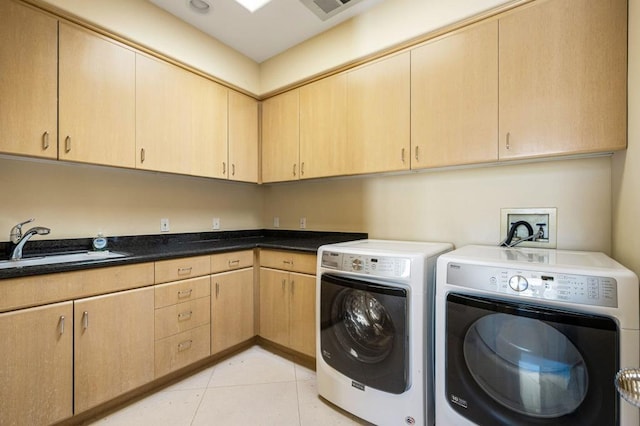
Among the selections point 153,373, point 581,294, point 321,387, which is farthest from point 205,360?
point 581,294

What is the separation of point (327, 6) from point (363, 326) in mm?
2120

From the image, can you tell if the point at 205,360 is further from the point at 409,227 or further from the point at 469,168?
the point at 469,168

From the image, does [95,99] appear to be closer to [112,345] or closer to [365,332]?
[112,345]

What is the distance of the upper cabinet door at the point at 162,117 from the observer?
200 centimetres

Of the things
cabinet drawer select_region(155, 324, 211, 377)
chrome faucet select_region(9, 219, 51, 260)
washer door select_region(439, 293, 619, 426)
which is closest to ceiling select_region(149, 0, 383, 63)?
chrome faucet select_region(9, 219, 51, 260)

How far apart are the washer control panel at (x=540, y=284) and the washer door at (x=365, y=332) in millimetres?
320

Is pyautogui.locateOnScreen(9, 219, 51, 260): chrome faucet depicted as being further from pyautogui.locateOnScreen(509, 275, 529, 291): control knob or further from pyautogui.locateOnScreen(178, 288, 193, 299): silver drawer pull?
pyautogui.locateOnScreen(509, 275, 529, 291): control knob

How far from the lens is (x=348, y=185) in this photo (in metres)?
2.59

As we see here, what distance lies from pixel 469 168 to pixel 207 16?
7.40 feet

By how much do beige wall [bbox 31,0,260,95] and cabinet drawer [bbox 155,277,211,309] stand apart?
169cm

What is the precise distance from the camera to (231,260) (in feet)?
7.36

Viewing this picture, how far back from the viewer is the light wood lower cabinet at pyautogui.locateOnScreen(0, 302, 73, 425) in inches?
51.1

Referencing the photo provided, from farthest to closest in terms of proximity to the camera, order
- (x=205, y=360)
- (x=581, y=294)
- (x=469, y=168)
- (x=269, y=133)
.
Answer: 1. (x=269, y=133)
2. (x=205, y=360)
3. (x=469, y=168)
4. (x=581, y=294)

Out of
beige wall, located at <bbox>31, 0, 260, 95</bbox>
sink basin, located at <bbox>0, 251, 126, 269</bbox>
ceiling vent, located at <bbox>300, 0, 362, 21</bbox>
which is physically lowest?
sink basin, located at <bbox>0, 251, 126, 269</bbox>
